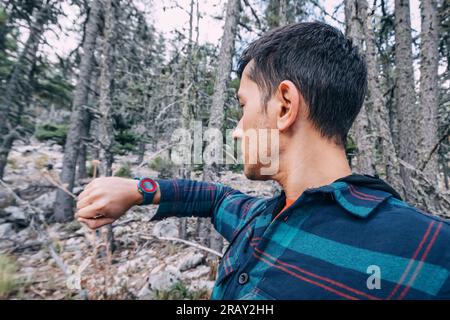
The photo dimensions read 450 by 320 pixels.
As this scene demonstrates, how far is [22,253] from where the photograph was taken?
7.58 m

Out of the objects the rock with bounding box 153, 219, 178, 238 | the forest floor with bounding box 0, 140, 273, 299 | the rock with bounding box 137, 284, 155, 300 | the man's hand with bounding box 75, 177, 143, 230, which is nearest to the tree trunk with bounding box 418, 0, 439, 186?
the forest floor with bounding box 0, 140, 273, 299

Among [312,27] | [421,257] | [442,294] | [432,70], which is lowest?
[442,294]

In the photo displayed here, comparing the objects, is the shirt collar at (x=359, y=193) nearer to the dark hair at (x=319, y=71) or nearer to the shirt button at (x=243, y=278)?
the dark hair at (x=319, y=71)

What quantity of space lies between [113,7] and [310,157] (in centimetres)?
738

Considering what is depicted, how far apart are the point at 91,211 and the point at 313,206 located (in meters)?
1.00

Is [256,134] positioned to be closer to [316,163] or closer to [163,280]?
[316,163]

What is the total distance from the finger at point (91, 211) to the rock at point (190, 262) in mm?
5908

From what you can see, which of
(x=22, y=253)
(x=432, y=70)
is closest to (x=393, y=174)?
(x=432, y=70)

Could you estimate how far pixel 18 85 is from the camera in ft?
34.2

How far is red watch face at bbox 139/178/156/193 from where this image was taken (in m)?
1.48


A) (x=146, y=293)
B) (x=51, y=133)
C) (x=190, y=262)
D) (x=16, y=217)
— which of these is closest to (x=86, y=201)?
(x=146, y=293)

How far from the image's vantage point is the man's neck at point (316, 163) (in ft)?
3.77

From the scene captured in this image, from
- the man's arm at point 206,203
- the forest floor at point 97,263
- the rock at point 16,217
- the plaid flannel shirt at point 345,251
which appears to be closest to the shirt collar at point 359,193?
the plaid flannel shirt at point 345,251
